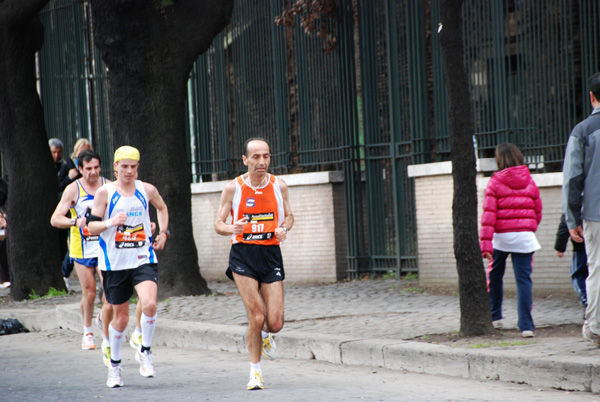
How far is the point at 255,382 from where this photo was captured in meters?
7.03

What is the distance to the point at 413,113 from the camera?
45.2 feet

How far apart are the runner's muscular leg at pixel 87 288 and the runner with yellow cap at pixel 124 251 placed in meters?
2.30

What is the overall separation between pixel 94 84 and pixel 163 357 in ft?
39.9

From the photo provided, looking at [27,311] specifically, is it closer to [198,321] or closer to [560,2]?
[198,321]

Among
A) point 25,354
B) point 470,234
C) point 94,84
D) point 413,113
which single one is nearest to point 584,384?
point 470,234

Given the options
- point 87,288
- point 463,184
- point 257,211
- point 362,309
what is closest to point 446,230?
point 362,309

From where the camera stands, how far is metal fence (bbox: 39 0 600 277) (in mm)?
11883

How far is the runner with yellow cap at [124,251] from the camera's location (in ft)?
24.9

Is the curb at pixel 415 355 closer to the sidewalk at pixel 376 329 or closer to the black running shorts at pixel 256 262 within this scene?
the sidewalk at pixel 376 329

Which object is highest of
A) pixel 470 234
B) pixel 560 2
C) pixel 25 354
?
pixel 560 2

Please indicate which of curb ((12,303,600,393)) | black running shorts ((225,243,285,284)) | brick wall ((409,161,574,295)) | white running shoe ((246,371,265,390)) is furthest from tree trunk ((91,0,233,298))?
white running shoe ((246,371,265,390))

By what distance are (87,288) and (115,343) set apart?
2526 millimetres

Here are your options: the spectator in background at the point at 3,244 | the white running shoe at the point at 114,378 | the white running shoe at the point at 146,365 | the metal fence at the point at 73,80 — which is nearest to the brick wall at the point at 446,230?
the white running shoe at the point at 146,365

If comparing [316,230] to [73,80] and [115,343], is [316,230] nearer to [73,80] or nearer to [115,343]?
[115,343]
